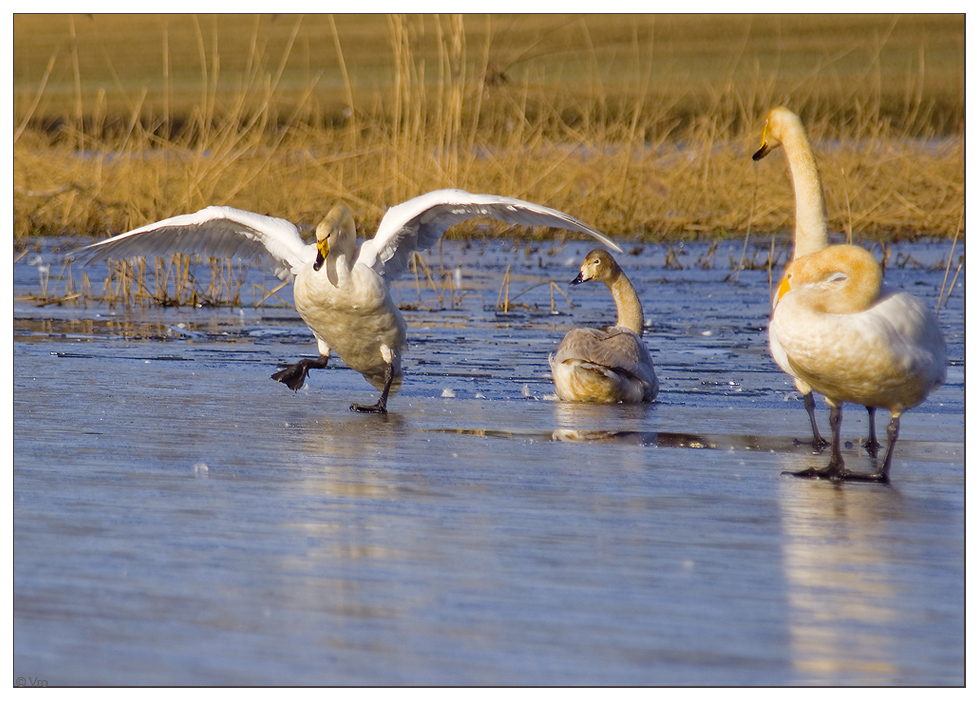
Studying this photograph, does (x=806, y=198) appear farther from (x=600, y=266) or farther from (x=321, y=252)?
(x=600, y=266)

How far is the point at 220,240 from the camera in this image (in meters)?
7.05

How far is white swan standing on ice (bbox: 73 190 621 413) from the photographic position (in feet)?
20.3

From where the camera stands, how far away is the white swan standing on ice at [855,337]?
14.3 feet

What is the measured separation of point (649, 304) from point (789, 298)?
215 inches

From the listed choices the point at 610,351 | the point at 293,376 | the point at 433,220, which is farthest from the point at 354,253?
the point at 610,351

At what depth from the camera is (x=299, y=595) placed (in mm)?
3027

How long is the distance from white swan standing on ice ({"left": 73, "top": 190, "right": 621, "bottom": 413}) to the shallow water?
9.3 inches

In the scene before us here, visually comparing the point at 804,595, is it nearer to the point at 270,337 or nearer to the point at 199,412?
the point at 199,412

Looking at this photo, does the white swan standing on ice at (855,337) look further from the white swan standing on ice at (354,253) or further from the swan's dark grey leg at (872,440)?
the white swan standing on ice at (354,253)

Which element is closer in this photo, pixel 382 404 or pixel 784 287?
pixel 784 287

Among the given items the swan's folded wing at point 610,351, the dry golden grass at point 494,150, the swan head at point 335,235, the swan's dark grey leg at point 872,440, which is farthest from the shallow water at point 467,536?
the dry golden grass at point 494,150

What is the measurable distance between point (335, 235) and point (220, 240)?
1066 mm

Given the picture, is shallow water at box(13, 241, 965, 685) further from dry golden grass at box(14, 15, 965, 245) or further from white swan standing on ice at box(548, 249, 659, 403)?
dry golden grass at box(14, 15, 965, 245)
